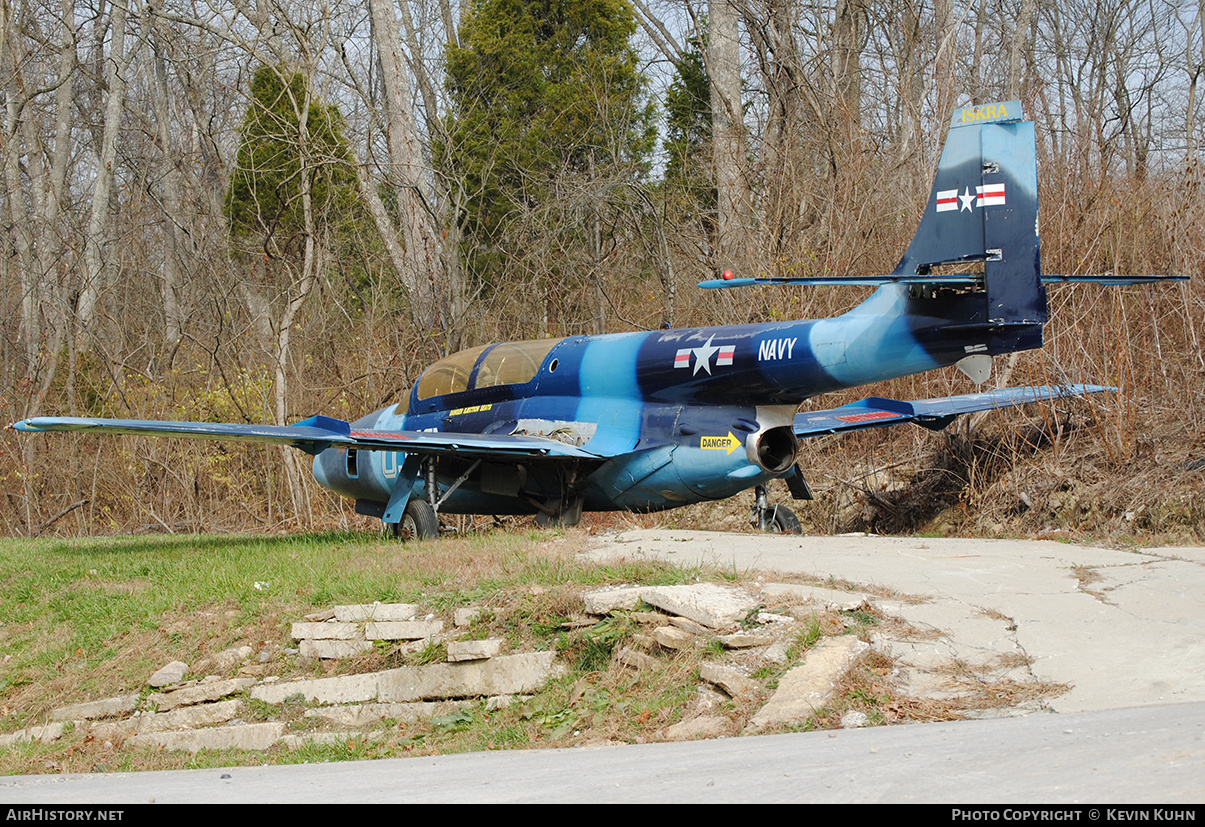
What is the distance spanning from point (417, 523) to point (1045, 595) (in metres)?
7.08

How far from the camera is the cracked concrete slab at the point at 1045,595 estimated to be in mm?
5652

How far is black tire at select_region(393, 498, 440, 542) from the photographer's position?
12.0 m

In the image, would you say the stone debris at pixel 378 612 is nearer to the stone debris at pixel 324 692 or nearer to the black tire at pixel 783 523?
the stone debris at pixel 324 692

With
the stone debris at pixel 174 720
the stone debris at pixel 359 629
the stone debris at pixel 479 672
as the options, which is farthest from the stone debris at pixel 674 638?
the stone debris at pixel 174 720

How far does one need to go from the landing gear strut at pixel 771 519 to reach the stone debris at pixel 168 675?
6.14 metres

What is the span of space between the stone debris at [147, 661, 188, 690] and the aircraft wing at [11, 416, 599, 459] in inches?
116

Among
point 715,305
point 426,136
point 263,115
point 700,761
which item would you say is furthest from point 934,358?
point 426,136

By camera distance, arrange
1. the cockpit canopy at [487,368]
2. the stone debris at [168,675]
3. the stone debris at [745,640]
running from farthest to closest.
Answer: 1. the cockpit canopy at [487,368]
2. the stone debris at [168,675]
3. the stone debris at [745,640]

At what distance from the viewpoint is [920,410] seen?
12.2 m

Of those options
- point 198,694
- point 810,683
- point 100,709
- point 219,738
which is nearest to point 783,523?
point 810,683

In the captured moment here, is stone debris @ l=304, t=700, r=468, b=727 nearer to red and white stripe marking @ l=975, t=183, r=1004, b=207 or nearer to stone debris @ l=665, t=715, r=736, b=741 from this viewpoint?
stone debris @ l=665, t=715, r=736, b=741

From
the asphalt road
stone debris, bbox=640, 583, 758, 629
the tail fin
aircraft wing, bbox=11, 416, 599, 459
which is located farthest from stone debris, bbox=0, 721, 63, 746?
the tail fin

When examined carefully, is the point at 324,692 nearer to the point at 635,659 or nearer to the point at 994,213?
the point at 635,659

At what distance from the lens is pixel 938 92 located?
17.5m
